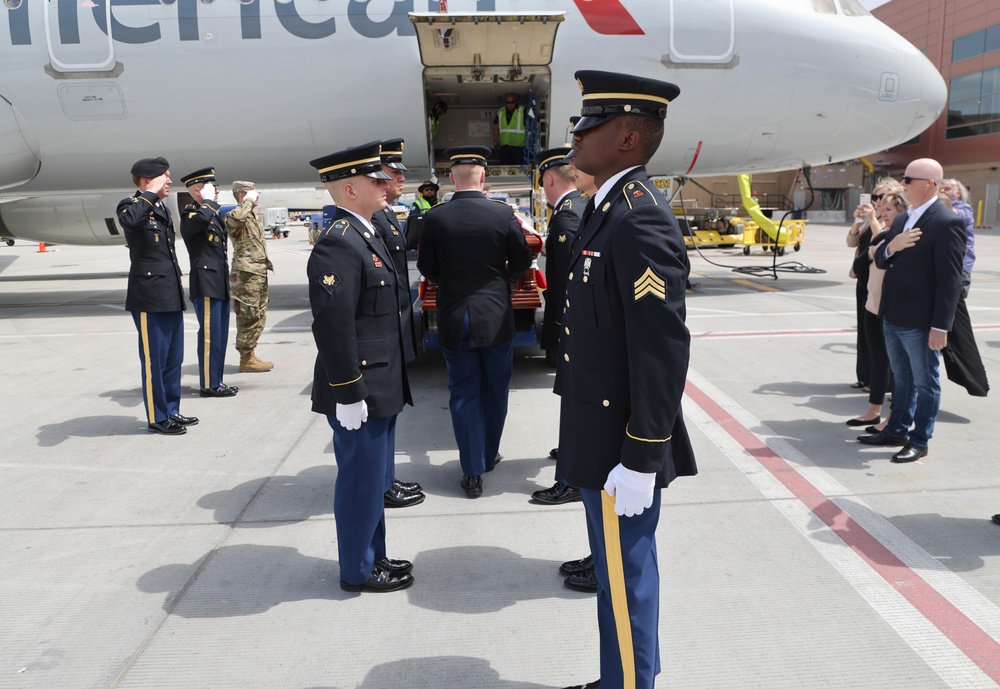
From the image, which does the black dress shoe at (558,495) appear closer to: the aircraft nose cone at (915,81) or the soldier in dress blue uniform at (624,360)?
the soldier in dress blue uniform at (624,360)

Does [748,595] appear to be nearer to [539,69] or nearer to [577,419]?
[577,419]

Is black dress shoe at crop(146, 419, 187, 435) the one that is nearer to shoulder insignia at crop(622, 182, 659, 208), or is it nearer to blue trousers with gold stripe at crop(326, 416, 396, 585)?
blue trousers with gold stripe at crop(326, 416, 396, 585)

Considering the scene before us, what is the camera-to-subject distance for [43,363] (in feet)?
23.6

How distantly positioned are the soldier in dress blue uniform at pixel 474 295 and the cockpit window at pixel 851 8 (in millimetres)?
7351

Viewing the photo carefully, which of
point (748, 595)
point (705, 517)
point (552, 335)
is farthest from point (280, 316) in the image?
point (748, 595)

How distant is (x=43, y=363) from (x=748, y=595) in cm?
704

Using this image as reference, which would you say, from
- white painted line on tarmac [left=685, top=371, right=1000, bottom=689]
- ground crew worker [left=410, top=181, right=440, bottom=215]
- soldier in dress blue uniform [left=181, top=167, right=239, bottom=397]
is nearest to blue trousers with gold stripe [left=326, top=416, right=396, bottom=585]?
white painted line on tarmac [left=685, top=371, right=1000, bottom=689]

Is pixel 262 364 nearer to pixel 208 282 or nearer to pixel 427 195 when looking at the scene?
pixel 208 282

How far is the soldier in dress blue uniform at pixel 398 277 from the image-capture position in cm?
322

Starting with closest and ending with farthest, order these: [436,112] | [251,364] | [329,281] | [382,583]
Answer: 1. [329,281]
2. [382,583]
3. [251,364]
4. [436,112]

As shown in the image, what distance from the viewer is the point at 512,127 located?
Answer: 10031mm

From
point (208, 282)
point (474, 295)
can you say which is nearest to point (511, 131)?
point (208, 282)

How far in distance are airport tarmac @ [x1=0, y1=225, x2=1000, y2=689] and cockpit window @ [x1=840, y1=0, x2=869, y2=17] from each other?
17.9ft

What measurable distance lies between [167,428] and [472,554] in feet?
9.13
